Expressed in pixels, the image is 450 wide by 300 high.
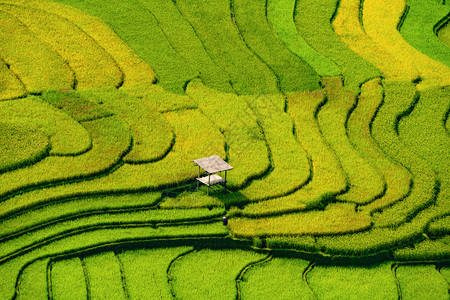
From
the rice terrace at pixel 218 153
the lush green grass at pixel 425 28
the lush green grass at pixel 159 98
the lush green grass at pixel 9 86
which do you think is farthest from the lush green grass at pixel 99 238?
the lush green grass at pixel 425 28

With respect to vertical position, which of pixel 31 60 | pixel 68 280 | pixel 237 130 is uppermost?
pixel 31 60

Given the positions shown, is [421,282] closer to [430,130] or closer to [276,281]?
[276,281]

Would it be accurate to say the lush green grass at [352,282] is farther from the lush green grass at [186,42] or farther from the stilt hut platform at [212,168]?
the lush green grass at [186,42]

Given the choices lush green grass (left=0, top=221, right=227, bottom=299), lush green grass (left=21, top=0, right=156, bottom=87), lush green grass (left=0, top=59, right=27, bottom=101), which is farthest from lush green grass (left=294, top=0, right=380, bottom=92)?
lush green grass (left=0, top=59, right=27, bottom=101)

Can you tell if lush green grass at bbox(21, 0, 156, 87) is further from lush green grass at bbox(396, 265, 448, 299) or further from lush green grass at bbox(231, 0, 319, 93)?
lush green grass at bbox(396, 265, 448, 299)

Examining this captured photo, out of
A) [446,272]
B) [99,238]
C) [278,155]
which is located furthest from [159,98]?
[446,272]

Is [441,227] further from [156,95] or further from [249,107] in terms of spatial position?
[156,95]
